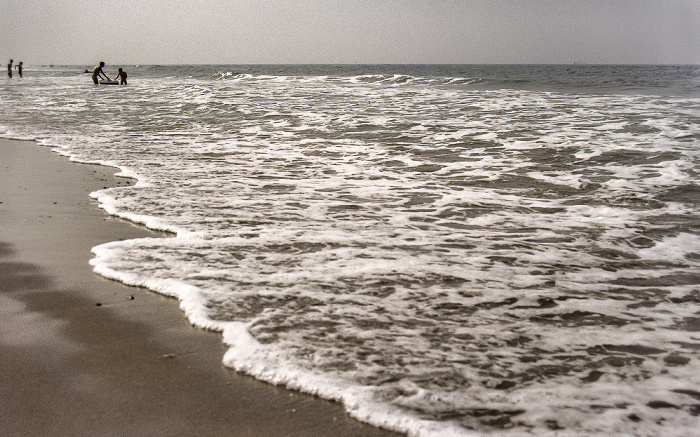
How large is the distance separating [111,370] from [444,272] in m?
2.19

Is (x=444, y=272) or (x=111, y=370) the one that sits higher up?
(x=444, y=272)

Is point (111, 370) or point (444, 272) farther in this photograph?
point (444, 272)

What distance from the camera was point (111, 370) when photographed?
8.80 feet

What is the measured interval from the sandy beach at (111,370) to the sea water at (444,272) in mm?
127

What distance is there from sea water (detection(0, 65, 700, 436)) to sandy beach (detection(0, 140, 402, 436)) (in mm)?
127

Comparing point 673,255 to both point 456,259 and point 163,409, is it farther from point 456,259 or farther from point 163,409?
point 163,409

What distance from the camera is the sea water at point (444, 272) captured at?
8.32 ft

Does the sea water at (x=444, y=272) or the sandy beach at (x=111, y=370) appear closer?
the sandy beach at (x=111, y=370)

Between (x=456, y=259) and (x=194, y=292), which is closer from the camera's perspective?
(x=194, y=292)

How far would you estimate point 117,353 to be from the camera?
286 cm

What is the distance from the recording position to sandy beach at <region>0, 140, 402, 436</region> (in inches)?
90.0

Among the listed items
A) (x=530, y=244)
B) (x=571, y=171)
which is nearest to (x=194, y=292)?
(x=530, y=244)

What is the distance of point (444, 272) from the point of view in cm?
401

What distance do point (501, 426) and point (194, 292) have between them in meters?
2.04
